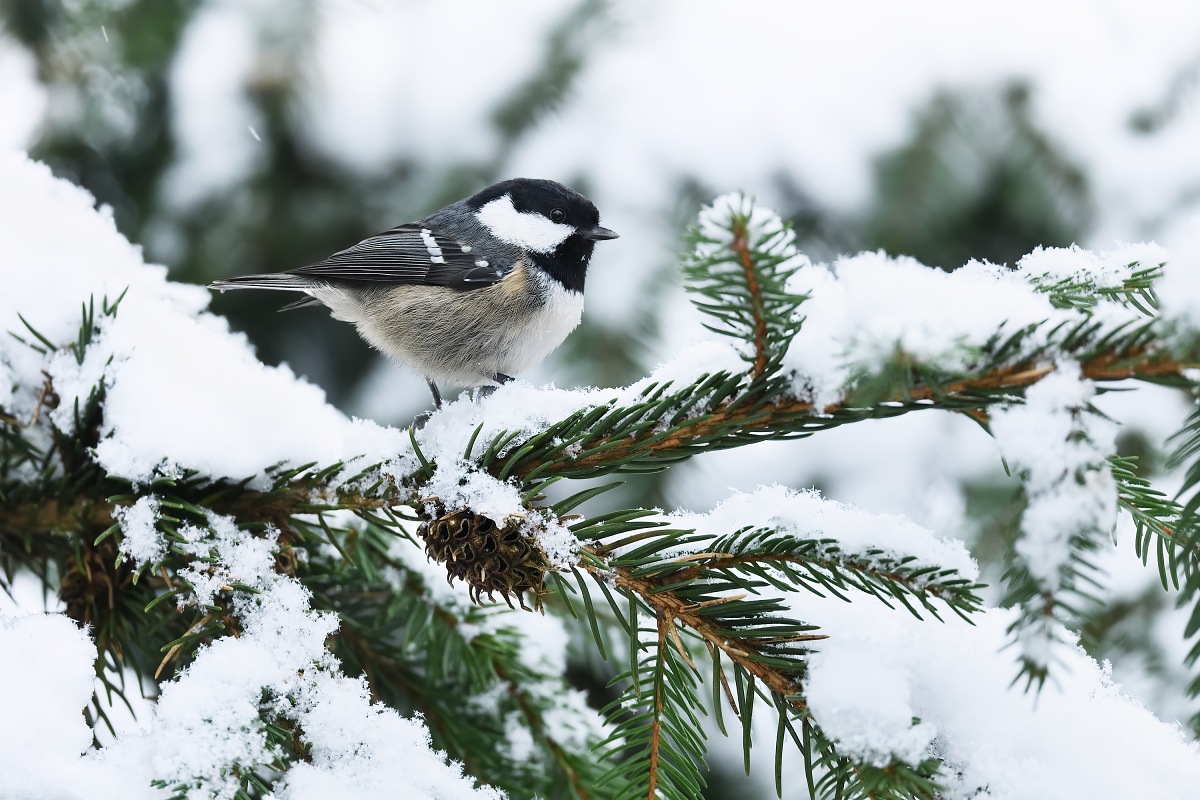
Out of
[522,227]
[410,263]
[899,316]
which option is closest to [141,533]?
[899,316]

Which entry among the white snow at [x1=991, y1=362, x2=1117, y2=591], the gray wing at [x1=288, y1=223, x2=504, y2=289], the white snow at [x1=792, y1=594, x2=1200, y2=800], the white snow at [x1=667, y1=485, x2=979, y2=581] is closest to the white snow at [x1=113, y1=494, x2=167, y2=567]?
the white snow at [x1=667, y1=485, x2=979, y2=581]

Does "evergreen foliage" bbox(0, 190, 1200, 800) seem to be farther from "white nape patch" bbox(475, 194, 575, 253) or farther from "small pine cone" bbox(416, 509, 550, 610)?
"white nape patch" bbox(475, 194, 575, 253)

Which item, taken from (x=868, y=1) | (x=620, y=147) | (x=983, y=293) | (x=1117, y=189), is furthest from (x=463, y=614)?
(x=868, y=1)

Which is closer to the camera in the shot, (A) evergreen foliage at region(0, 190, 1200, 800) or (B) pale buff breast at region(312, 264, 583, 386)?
(A) evergreen foliage at region(0, 190, 1200, 800)

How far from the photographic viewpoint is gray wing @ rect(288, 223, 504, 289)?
2.59 meters

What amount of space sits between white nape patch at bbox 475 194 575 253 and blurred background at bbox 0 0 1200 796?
0.27m

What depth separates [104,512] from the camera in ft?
4.62

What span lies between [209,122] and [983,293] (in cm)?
275

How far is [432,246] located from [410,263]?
0.29 feet

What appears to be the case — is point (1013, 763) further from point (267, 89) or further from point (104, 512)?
point (267, 89)

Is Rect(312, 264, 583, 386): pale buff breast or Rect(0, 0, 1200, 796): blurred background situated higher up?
Rect(0, 0, 1200, 796): blurred background

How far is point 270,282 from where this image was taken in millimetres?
2518

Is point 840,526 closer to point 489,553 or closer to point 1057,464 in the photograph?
point 1057,464

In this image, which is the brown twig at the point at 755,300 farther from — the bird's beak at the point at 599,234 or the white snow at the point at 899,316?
the bird's beak at the point at 599,234
